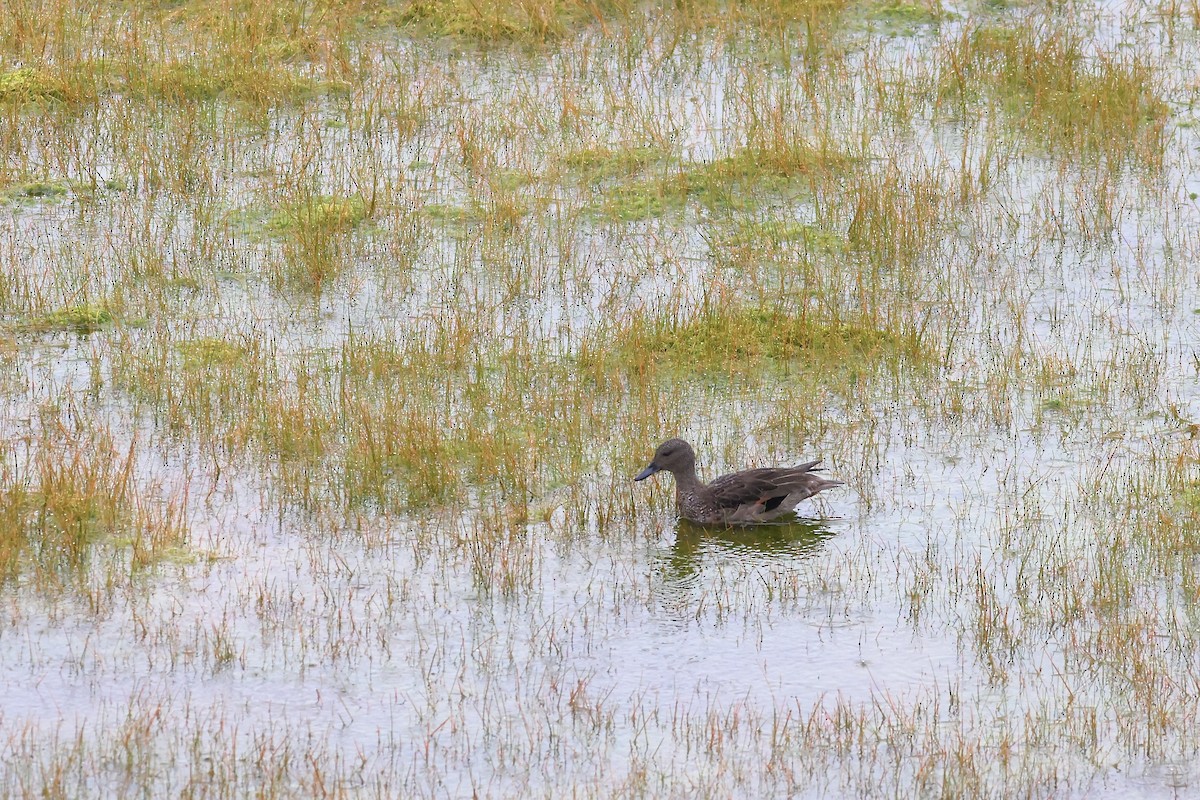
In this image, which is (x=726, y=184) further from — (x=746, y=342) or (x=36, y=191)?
(x=36, y=191)

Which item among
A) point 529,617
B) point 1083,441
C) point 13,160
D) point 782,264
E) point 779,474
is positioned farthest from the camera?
point 13,160

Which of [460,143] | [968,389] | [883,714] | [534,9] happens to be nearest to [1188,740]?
[883,714]

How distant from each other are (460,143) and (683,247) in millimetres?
2453

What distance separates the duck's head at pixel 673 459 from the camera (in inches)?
399

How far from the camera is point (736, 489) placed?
32.6 ft

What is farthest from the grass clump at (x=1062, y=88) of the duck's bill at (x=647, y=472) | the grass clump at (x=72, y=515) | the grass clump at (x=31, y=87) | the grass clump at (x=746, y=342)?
the grass clump at (x=72, y=515)

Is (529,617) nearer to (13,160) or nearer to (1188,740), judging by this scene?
(1188,740)

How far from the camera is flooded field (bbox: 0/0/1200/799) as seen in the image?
7.85m

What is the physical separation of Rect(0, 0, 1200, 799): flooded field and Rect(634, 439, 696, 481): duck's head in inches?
8.0

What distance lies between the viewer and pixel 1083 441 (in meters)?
10.9

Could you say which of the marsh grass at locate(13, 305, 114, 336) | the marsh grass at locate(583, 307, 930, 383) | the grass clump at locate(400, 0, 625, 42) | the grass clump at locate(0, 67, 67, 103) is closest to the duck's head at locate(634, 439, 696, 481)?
the marsh grass at locate(583, 307, 930, 383)

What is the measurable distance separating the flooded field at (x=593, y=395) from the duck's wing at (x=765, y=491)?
156 mm

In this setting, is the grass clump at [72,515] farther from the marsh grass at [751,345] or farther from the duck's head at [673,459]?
the marsh grass at [751,345]

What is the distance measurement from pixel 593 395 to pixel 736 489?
186cm
